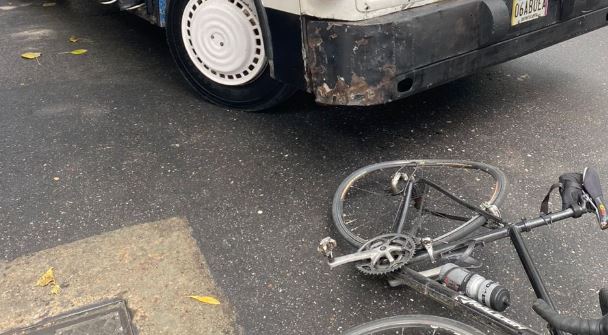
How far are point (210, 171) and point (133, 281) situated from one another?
931mm

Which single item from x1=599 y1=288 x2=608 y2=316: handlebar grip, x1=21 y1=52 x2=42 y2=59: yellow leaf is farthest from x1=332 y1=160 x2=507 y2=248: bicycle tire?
x1=21 y1=52 x2=42 y2=59: yellow leaf

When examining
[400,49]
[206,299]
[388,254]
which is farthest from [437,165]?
[206,299]

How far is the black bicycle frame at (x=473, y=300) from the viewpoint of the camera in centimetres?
191

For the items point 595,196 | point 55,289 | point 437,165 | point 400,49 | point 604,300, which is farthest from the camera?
point 437,165

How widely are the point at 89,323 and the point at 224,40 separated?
198cm

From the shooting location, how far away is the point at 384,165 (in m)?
2.92

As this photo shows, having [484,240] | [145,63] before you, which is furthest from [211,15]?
[484,240]

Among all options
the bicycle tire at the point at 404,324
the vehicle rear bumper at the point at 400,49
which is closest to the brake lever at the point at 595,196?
the bicycle tire at the point at 404,324

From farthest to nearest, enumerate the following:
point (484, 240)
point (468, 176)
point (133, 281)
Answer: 1. point (468, 176)
2. point (133, 281)
3. point (484, 240)

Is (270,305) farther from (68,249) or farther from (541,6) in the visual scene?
(541,6)

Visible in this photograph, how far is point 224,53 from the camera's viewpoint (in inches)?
144

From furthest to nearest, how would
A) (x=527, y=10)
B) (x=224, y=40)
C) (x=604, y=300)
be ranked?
(x=224, y=40)
(x=527, y=10)
(x=604, y=300)

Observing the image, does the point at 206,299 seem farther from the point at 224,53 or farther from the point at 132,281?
the point at 224,53

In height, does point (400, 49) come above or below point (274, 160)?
above
